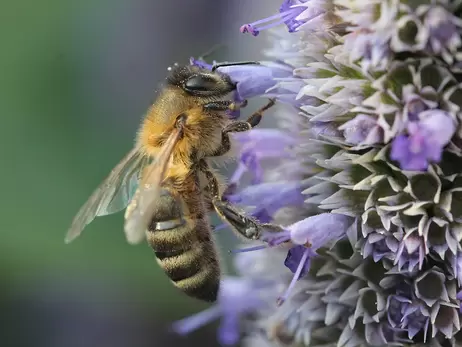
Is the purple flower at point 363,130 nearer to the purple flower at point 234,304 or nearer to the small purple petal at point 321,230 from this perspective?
the small purple petal at point 321,230

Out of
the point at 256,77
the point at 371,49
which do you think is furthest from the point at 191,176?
the point at 371,49

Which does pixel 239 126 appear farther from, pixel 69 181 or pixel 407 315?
pixel 69 181

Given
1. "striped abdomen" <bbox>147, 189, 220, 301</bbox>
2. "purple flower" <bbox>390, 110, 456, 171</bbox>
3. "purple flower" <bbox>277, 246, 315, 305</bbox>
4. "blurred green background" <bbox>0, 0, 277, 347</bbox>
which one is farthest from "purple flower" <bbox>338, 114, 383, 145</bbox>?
"blurred green background" <bbox>0, 0, 277, 347</bbox>

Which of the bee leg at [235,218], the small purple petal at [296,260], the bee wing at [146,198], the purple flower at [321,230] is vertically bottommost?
the small purple petal at [296,260]

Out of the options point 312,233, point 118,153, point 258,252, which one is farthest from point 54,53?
point 312,233

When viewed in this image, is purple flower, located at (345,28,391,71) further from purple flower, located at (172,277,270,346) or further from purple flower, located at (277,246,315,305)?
purple flower, located at (172,277,270,346)

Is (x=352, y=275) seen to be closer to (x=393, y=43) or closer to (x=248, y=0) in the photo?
(x=393, y=43)

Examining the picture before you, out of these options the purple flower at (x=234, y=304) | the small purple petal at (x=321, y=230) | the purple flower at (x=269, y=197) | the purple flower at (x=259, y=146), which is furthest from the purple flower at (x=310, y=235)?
the purple flower at (x=234, y=304)

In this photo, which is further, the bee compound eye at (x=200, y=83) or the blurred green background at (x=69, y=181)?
the blurred green background at (x=69, y=181)
